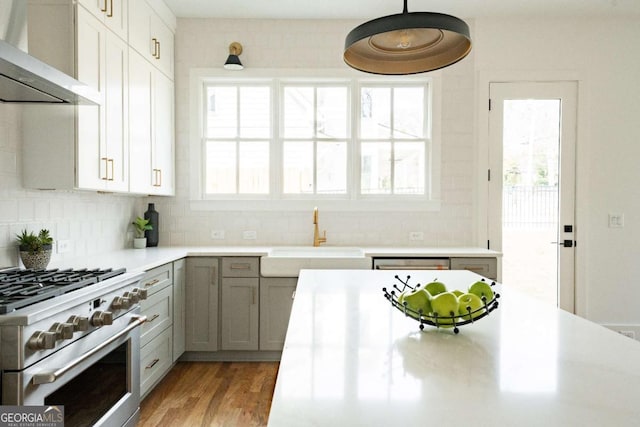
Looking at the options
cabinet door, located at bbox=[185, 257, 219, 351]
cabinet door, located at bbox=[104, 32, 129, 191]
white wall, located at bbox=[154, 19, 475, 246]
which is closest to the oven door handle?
cabinet door, located at bbox=[104, 32, 129, 191]

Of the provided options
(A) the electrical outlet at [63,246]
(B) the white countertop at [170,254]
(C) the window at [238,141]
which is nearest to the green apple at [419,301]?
(B) the white countertop at [170,254]

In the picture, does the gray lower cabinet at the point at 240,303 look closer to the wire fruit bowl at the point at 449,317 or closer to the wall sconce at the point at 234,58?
the wall sconce at the point at 234,58

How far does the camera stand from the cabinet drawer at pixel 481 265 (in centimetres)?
352

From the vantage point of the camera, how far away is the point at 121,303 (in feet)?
6.84

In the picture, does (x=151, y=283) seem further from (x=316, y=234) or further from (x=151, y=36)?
(x=151, y=36)

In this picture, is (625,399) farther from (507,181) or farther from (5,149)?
(507,181)

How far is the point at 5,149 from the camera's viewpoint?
235 centimetres

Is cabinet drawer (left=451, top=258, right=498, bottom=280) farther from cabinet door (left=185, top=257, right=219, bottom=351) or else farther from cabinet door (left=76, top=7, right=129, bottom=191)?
cabinet door (left=76, top=7, right=129, bottom=191)

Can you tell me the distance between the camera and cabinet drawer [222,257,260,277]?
11.4 feet

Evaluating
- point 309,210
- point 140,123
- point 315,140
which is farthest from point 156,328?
point 315,140

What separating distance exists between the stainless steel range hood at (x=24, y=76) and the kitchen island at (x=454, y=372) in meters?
1.40

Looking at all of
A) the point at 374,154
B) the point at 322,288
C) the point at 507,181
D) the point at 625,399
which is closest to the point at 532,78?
the point at 507,181

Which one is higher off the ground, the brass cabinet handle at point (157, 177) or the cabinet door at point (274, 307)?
the brass cabinet handle at point (157, 177)

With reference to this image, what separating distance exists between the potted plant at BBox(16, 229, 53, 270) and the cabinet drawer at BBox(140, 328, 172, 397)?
0.77 m
